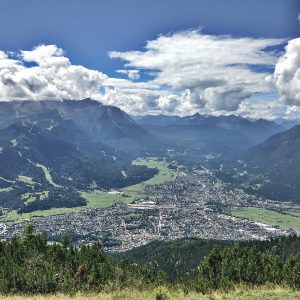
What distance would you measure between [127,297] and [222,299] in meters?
5.19

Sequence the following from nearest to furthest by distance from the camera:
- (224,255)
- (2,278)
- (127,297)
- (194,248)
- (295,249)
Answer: (127,297)
(2,278)
(224,255)
(295,249)
(194,248)


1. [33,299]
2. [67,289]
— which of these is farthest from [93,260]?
[33,299]

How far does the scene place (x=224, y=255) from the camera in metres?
63.8

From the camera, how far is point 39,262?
3900 cm

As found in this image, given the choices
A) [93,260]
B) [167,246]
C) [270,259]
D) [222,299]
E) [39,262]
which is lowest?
[167,246]

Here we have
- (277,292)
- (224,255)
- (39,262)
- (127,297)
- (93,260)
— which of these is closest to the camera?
(127,297)

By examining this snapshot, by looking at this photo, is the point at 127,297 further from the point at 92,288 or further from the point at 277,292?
the point at 277,292

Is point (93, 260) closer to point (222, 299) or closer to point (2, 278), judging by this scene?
point (2, 278)

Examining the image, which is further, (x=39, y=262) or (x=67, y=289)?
(x=39, y=262)

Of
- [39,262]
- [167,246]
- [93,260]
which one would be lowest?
[167,246]

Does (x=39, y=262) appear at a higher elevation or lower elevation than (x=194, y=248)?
higher

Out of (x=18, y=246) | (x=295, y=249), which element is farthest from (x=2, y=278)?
(x=295, y=249)

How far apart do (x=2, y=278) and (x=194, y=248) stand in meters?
146

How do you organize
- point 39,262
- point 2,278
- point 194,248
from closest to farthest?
point 2,278 < point 39,262 < point 194,248
